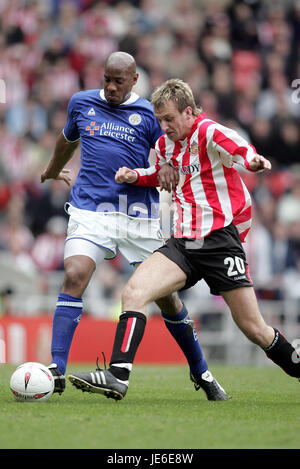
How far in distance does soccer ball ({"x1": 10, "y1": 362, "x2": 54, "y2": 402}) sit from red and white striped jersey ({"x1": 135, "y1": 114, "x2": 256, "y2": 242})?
1.26 meters

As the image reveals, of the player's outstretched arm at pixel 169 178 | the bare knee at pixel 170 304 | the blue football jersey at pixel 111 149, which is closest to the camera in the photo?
the player's outstretched arm at pixel 169 178

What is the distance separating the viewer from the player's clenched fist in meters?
5.78

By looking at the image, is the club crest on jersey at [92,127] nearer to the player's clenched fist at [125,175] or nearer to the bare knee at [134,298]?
the player's clenched fist at [125,175]

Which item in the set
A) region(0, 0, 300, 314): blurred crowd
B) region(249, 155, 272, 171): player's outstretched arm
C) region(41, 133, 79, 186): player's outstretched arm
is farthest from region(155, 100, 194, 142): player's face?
region(0, 0, 300, 314): blurred crowd

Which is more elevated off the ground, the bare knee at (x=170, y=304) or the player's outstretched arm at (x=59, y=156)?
the player's outstretched arm at (x=59, y=156)

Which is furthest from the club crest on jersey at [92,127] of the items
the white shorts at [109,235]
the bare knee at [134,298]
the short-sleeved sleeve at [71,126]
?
the bare knee at [134,298]

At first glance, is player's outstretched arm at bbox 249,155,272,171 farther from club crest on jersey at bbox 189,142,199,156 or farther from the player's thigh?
the player's thigh

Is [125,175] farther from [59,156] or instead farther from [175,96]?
[59,156]

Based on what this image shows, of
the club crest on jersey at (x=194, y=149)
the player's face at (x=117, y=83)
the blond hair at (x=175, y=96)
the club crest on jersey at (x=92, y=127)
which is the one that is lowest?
the club crest on jersey at (x=194, y=149)

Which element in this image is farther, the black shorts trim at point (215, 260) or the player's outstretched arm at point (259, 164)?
the black shorts trim at point (215, 260)

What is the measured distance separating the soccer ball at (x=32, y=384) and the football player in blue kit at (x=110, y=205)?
248mm

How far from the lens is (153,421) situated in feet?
15.0

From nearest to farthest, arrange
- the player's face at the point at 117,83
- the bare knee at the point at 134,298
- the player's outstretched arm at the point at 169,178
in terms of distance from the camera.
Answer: the bare knee at the point at 134,298, the player's outstretched arm at the point at 169,178, the player's face at the point at 117,83

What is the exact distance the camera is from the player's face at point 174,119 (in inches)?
215
